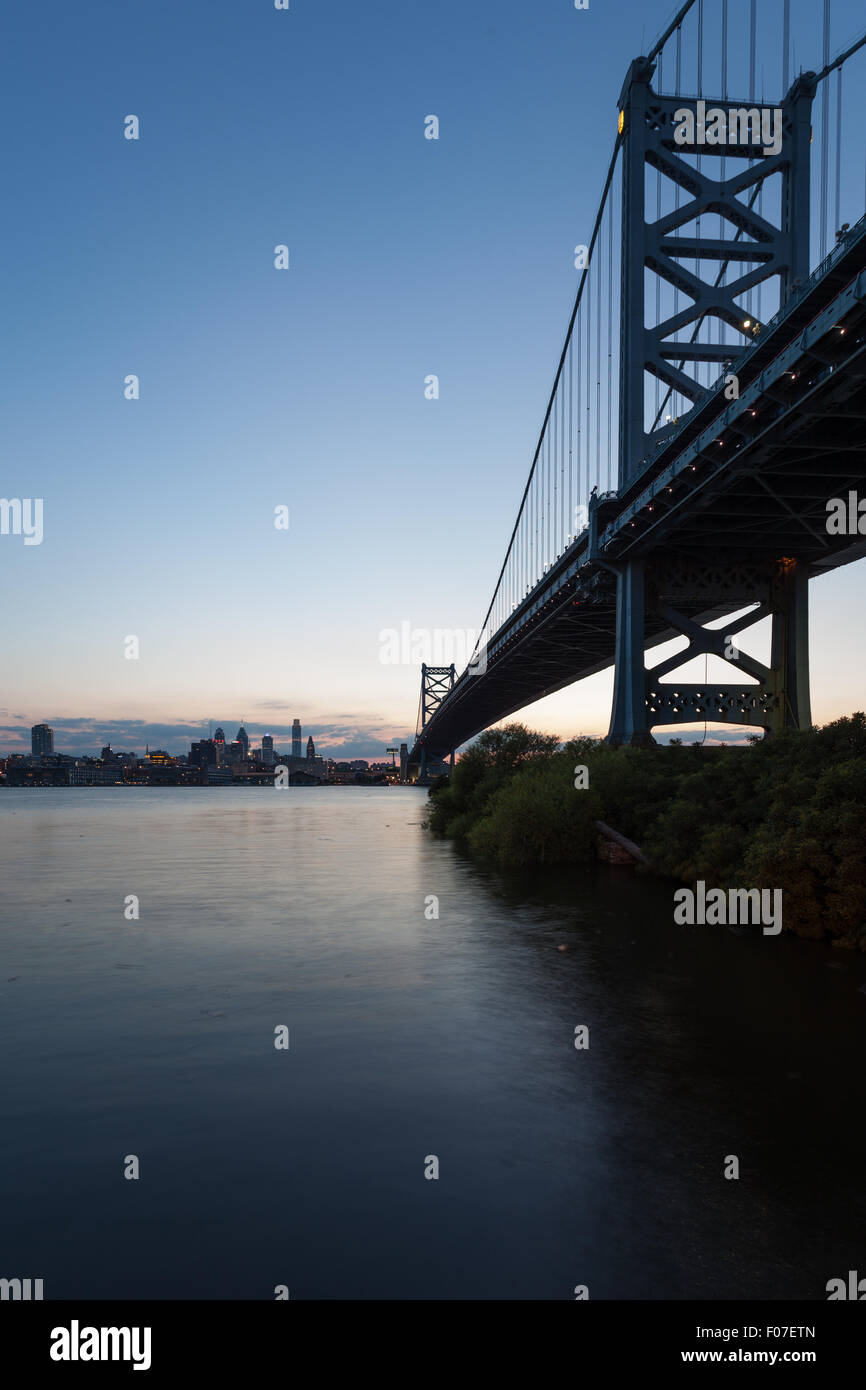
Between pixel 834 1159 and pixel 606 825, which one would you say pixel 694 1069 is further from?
pixel 606 825

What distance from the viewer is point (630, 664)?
108 feet

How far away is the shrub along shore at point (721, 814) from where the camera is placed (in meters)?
13.0

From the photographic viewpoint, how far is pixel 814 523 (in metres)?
30.1

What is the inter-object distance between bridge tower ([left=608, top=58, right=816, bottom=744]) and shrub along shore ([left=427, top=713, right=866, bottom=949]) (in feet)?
19.0

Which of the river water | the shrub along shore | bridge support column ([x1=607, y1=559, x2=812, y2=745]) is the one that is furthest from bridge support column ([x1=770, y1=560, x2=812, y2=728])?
the river water

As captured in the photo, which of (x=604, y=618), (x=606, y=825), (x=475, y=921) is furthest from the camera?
(x=604, y=618)

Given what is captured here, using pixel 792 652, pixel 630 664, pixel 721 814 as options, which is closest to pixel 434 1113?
pixel 721 814

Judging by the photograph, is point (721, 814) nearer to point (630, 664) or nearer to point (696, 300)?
point (630, 664)

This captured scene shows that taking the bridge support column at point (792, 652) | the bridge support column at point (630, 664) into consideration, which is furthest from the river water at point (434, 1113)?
the bridge support column at point (792, 652)

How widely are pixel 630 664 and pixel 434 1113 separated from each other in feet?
91.5

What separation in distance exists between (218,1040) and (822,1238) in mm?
5942

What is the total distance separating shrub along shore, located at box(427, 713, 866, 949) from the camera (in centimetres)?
1295

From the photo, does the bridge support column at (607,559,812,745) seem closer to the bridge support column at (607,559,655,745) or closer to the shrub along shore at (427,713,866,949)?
the bridge support column at (607,559,655,745)
